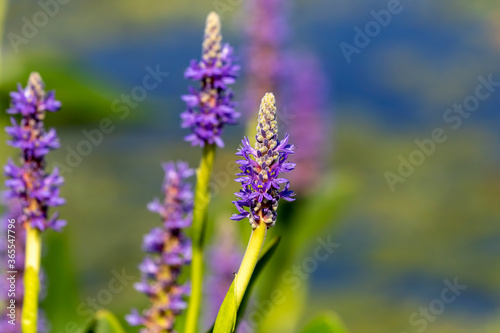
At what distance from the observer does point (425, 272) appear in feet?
18.9

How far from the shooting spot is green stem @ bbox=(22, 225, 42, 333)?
119 centimetres

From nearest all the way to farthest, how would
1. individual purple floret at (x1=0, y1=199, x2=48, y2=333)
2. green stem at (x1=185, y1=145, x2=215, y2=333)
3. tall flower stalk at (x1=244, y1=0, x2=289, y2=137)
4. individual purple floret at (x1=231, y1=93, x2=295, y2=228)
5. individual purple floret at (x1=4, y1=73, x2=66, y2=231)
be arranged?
1. individual purple floret at (x1=231, y1=93, x2=295, y2=228)
2. individual purple floret at (x1=4, y1=73, x2=66, y2=231)
3. green stem at (x1=185, y1=145, x2=215, y2=333)
4. individual purple floret at (x1=0, y1=199, x2=48, y2=333)
5. tall flower stalk at (x1=244, y1=0, x2=289, y2=137)

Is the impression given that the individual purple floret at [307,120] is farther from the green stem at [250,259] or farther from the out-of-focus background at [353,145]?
the green stem at [250,259]

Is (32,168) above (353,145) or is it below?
below

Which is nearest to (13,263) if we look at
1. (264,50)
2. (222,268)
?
(222,268)

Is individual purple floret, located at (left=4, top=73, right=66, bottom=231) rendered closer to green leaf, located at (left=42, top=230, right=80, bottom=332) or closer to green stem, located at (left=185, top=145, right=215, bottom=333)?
green stem, located at (left=185, top=145, right=215, bottom=333)

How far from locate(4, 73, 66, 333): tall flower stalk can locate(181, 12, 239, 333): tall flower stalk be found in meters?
0.21

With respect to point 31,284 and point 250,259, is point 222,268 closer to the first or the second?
point 31,284

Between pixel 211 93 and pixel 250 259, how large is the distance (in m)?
0.33

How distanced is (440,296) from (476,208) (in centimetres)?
110

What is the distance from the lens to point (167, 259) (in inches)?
51.9

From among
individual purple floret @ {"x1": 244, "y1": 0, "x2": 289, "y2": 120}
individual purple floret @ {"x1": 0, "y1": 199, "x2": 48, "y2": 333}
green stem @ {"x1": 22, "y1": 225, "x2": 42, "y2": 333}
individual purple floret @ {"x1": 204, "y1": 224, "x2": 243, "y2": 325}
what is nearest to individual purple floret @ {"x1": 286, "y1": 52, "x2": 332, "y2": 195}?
individual purple floret @ {"x1": 244, "y1": 0, "x2": 289, "y2": 120}

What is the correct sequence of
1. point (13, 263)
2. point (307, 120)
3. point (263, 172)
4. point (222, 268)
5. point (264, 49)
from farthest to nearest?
point (307, 120) < point (264, 49) < point (222, 268) < point (13, 263) < point (263, 172)

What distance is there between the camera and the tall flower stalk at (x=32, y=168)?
1.18 m
